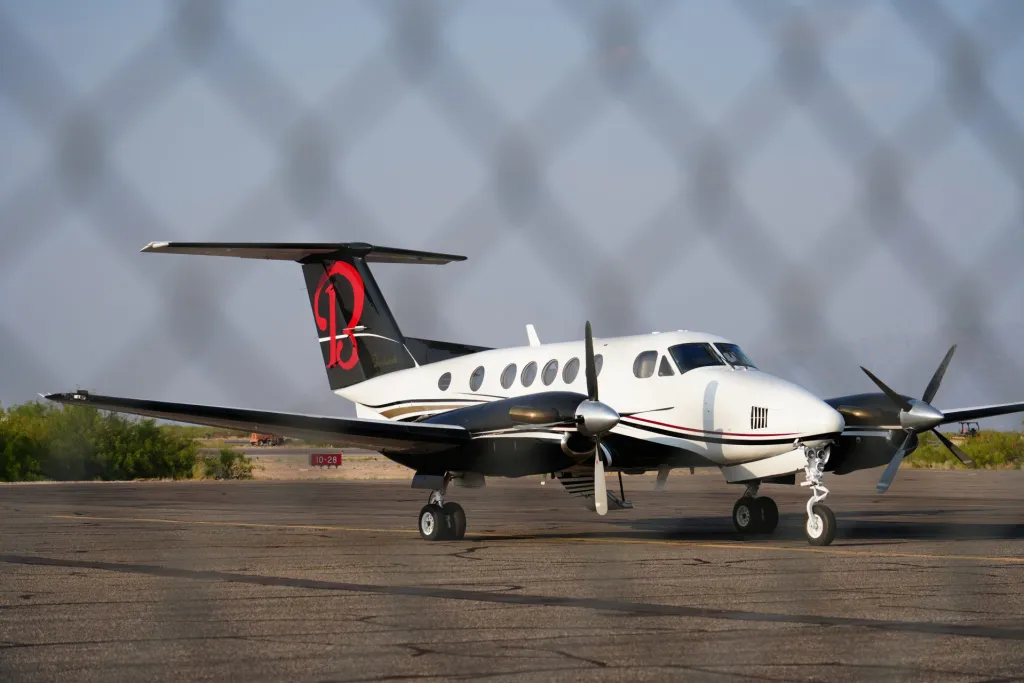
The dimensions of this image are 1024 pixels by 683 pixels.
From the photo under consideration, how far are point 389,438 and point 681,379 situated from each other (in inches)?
168

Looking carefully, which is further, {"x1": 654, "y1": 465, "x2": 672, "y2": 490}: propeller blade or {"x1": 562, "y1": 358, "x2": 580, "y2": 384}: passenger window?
{"x1": 562, "y1": 358, "x2": 580, "y2": 384}: passenger window

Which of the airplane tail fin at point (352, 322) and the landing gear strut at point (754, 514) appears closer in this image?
the landing gear strut at point (754, 514)

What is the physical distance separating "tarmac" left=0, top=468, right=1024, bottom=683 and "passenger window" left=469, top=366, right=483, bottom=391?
240 cm

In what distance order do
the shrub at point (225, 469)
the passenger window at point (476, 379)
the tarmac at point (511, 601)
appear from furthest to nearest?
the shrub at point (225, 469)
the passenger window at point (476, 379)
the tarmac at point (511, 601)

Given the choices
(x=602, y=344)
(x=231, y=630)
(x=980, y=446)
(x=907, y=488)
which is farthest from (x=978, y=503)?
(x=980, y=446)

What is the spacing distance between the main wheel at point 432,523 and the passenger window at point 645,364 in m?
3.57

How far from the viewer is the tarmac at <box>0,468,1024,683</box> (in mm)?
7660

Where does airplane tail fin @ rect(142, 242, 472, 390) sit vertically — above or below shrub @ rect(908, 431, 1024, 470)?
above

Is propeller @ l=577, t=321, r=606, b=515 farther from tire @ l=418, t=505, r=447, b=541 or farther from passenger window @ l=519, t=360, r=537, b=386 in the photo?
tire @ l=418, t=505, r=447, b=541

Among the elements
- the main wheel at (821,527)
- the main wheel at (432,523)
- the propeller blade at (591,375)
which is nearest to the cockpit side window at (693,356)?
the propeller blade at (591,375)

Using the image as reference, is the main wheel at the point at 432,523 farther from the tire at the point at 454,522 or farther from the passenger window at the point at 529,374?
the passenger window at the point at 529,374

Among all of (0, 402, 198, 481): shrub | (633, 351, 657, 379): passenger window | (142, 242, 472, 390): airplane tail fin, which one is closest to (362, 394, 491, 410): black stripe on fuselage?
(142, 242, 472, 390): airplane tail fin

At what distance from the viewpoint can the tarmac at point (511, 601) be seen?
766cm

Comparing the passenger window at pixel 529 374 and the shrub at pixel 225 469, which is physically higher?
the passenger window at pixel 529 374
